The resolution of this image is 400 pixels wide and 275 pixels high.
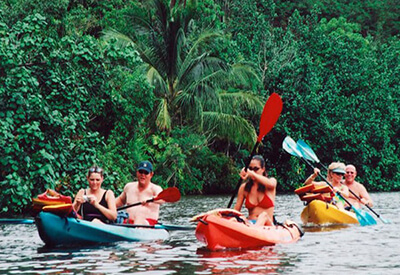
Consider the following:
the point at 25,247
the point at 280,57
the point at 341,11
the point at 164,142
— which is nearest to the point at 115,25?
the point at 164,142

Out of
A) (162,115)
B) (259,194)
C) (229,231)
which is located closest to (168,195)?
(259,194)

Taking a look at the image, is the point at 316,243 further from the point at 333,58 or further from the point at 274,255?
the point at 333,58

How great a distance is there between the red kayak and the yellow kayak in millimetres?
3765

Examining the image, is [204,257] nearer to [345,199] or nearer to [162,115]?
[345,199]

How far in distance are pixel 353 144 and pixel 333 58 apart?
3.66 metres

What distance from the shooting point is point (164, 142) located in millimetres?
26484

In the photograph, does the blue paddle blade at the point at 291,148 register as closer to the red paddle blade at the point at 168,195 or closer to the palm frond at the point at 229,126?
the red paddle blade at the point at 168,195

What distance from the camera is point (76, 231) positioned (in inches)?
426

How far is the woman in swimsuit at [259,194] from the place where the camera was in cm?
1116

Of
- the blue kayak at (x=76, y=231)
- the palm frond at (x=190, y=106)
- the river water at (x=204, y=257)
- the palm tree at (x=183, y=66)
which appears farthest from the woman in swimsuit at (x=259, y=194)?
the palm frond at (x=190, y=106)

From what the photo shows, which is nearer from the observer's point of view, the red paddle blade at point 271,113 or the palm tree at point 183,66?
the red paddle blade at point 271,113

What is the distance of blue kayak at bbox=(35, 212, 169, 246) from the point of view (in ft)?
35.0

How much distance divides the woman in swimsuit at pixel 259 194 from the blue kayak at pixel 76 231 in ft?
5.17

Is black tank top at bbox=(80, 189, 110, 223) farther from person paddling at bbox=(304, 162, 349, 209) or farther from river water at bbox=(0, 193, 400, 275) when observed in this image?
person paddling at bbox=(304, 162, 349, 209)
